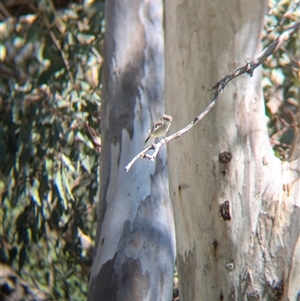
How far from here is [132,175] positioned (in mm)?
2514

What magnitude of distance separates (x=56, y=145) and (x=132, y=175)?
1.37 meters

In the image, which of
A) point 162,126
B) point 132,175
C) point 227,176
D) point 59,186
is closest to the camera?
point 162,126

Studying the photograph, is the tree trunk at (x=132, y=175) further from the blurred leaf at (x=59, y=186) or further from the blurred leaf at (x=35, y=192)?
the blurred leaf at (x=35, y=192)

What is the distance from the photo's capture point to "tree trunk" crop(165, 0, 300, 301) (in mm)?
1649

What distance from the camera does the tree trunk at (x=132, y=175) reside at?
233cm

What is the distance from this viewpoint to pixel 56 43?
151 inches

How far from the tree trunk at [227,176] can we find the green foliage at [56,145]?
1.83 m

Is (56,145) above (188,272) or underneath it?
above

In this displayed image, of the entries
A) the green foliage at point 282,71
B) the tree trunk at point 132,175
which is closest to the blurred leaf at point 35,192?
the tree trunk at point 132,175

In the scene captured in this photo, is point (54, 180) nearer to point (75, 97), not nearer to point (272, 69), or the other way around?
point (75, 97)

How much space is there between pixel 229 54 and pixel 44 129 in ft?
6.82

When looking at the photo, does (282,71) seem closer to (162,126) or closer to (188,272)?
(188,272)

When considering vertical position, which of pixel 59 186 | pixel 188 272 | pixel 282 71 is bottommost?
pixel 188 272

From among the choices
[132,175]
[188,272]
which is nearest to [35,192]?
[132,175]
